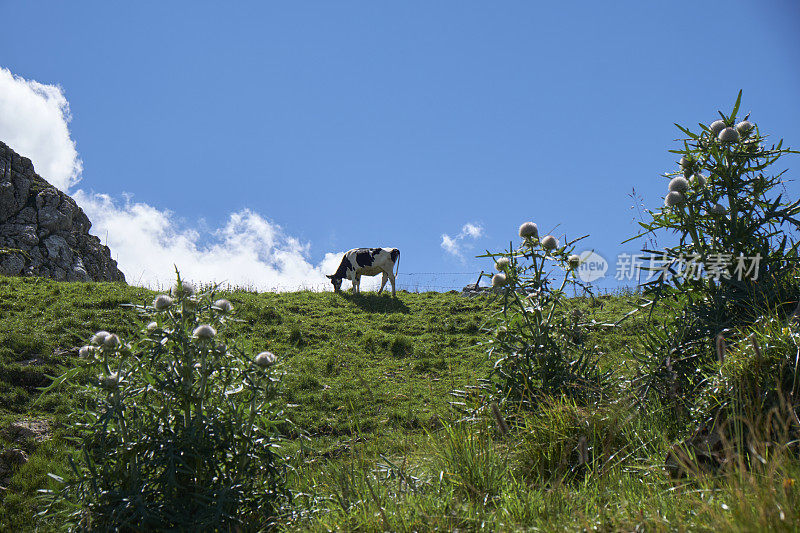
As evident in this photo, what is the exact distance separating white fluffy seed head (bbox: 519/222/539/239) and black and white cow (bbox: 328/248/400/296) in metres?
13.7

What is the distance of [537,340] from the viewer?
541 centimetres

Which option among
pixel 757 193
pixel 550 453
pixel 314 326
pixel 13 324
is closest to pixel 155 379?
pixel 550 453

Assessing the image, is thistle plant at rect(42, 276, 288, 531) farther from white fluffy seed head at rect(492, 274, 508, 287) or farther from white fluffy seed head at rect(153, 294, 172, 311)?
white fluffy seed head at rect(492, 274, 508, 287)

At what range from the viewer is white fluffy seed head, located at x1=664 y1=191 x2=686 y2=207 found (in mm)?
5148

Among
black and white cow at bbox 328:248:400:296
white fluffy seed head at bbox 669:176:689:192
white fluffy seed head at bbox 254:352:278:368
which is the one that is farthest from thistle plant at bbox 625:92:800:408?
black and white cow at bbox 328:248:400:296

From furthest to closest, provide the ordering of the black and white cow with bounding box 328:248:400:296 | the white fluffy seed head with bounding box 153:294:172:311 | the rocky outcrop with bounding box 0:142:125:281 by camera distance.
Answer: the rocky outcrop with bounding box 0:142:125:281
the black and white cow with bounding box 328:248:400:296
the white fluffy seed head with bounding box 153:294:172:311

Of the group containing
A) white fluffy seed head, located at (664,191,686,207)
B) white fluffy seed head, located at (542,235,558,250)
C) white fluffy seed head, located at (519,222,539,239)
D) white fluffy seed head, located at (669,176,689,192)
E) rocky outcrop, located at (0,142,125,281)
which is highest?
rocky outcrop, located at (0,142,125,281)

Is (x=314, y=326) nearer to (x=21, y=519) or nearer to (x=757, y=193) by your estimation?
(x=21, y=519)

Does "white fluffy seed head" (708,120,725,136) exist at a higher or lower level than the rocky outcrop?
lower

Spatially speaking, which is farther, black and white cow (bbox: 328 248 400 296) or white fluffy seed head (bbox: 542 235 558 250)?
black and white cow (bbox: 328 248 400 296)

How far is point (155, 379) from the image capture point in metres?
4.07

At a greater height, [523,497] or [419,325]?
[419,325]

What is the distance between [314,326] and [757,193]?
10.3 metres

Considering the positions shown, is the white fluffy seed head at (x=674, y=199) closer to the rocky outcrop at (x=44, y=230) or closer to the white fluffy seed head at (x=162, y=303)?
Result: the white fluffy seed head at (x=162, y=303)
